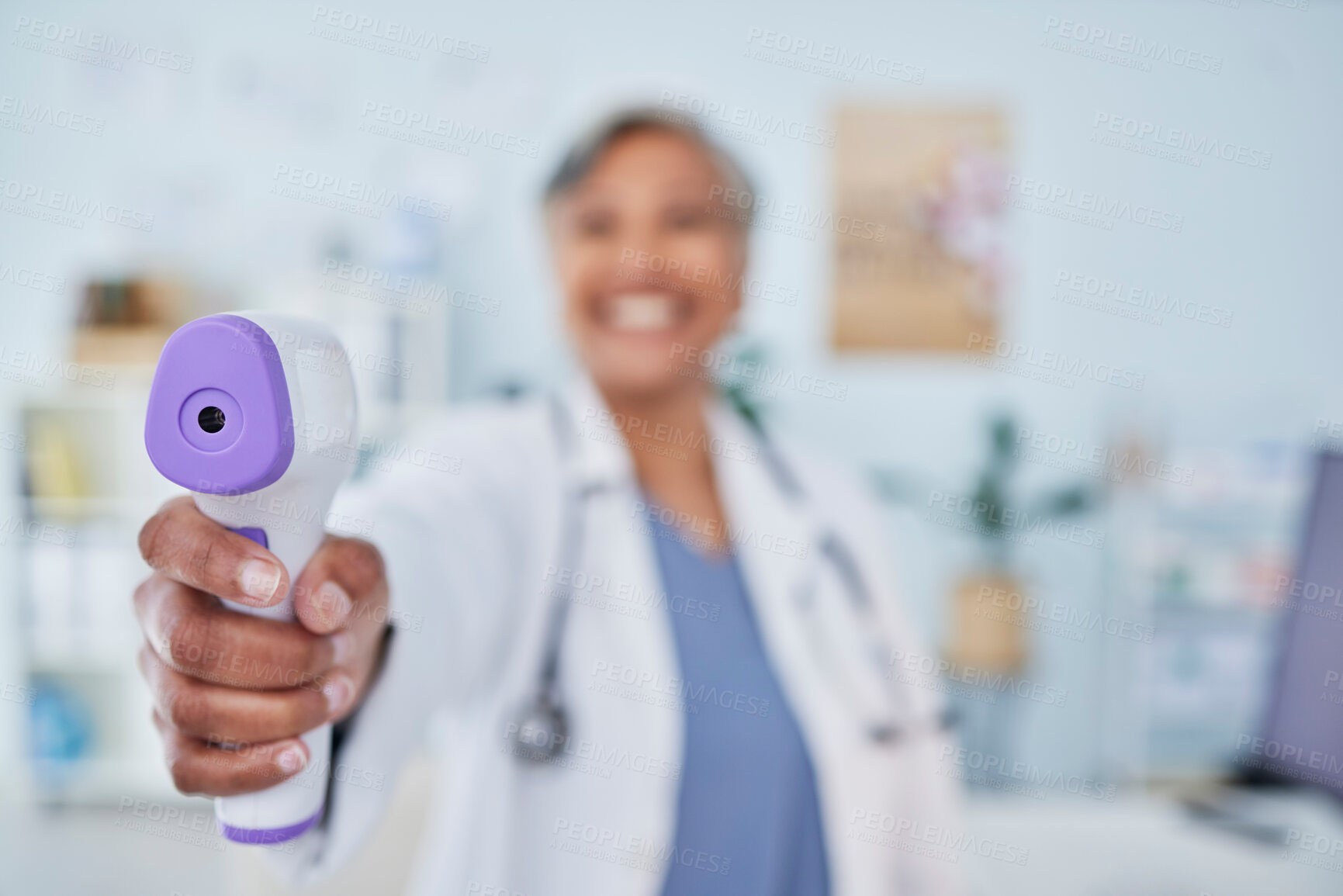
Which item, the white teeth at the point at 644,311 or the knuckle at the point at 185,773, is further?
the white teeth at the point at 644,311

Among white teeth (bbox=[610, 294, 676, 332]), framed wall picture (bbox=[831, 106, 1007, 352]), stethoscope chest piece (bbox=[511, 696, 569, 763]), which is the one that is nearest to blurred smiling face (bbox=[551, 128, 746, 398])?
white teeth (bbox=[610, 294, 676, 332])

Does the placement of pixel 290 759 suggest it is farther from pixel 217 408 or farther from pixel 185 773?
pixel 217 408

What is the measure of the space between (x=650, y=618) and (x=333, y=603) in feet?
1.80

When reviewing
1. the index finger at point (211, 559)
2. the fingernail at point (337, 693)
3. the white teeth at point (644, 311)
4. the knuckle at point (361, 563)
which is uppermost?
the white teeth at point (644, 311)

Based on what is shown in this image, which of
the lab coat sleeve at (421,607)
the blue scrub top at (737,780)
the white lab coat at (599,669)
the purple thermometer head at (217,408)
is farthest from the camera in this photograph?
the blue scrub top at (737,780)

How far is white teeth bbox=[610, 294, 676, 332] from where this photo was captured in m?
1.05

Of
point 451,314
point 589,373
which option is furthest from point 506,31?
point 589,373

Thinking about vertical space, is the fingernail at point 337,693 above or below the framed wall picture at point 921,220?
below

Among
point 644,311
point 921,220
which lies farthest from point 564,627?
point 921,220

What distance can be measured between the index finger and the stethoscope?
48cm

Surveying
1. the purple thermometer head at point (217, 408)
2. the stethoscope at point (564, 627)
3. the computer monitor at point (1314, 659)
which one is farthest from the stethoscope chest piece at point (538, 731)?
the computer monitor at point (1314, 659)

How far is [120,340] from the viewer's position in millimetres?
2520

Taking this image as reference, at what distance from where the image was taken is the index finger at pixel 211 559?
0.38 m

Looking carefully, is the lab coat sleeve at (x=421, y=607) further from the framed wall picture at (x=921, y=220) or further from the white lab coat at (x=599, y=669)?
the framed wall picture at (x=921, y=220)
